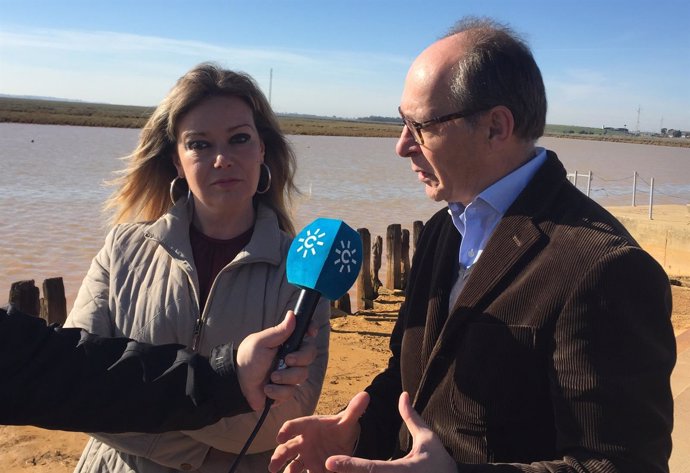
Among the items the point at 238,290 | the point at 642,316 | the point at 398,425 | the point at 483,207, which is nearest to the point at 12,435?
the point at 238,290

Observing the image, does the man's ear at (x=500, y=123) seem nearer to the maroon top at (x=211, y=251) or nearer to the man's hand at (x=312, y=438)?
the man's hand at (x=312, y=438)

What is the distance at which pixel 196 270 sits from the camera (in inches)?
119

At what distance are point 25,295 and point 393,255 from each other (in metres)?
6.39

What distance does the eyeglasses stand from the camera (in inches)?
92.0

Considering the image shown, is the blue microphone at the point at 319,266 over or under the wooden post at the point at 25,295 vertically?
over

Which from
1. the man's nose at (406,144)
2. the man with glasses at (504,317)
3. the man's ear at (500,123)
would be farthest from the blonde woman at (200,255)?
the man's ear at (500,123)

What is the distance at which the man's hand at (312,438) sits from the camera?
2299 millimetres

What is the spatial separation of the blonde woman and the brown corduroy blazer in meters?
0.68

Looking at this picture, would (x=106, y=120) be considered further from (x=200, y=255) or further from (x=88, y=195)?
(x=200, y=255)

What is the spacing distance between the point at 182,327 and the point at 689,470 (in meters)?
3.56

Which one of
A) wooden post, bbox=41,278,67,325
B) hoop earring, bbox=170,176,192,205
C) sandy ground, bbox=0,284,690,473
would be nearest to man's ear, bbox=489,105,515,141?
hoop earring, bbox=170,176,192,205

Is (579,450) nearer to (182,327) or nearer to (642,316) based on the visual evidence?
(642,316)

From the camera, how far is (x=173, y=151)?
3438 mm

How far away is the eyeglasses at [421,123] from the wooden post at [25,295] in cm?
599
